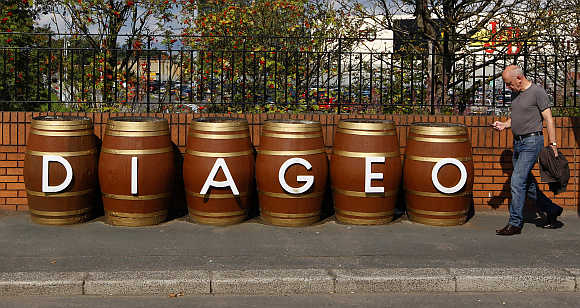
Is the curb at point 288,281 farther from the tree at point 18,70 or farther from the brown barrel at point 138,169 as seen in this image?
the tree at point 18,70

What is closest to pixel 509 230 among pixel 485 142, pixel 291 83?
pixel 485 142

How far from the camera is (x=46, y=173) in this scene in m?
7.14

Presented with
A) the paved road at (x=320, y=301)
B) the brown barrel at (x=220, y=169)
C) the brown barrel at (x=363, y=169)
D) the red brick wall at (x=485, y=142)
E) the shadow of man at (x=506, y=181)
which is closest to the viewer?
the paved road at (x=320, y=301)

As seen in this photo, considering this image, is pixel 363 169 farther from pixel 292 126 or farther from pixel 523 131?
pixel 523 131

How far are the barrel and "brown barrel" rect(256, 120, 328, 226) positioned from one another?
184 centimetres

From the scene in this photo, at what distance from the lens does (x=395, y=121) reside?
836cm

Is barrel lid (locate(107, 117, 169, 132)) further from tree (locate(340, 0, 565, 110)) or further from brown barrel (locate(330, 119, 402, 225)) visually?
tree (locate(340, 0, 565, 110))

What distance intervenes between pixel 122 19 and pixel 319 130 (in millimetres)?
6026

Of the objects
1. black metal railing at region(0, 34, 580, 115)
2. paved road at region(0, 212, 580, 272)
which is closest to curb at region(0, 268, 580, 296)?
paved road at region(0, 212, 580, 272)

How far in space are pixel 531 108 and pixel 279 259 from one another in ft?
10.2

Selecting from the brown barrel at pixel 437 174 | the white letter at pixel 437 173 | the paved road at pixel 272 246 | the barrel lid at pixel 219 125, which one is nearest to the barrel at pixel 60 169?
the paved road at pixel 272 246

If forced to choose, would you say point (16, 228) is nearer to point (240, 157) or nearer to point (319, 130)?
point (240, 157)

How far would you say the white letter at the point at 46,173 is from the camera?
281 inches

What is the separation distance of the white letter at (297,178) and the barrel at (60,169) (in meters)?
2.04
